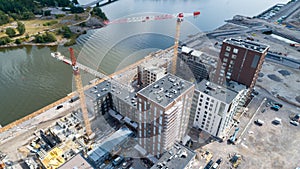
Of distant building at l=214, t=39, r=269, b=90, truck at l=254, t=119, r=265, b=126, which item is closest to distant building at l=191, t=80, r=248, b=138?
distant building at l=214, t=39, r=269, b=90

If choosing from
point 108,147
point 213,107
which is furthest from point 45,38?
point 213,107

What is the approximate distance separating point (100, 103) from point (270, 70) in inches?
2116

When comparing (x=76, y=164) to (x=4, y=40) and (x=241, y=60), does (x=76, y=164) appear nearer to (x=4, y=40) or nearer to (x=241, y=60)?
(x=241, y=60)

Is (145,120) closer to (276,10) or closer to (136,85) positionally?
(136,85)

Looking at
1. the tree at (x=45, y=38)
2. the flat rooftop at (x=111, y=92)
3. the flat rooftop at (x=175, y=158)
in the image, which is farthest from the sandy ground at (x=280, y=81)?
the tree at (x=45, y=38)

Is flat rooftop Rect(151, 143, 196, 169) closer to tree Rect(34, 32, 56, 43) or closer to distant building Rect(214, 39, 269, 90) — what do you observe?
distant building Rect(214, 39, 269, 90)

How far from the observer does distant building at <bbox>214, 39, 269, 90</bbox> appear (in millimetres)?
Result: 43812

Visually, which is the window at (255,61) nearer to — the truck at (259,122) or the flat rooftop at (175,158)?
the truck at (259,122)

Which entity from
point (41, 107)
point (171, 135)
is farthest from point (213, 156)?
point (41, 107)

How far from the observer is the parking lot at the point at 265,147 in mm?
39281

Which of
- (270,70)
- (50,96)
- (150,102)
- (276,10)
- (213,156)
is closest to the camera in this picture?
(150,102)

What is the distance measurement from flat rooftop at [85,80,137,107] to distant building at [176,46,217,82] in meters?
19.6

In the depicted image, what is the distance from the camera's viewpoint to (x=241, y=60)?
45.5 meters

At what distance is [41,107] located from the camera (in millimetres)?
50281
